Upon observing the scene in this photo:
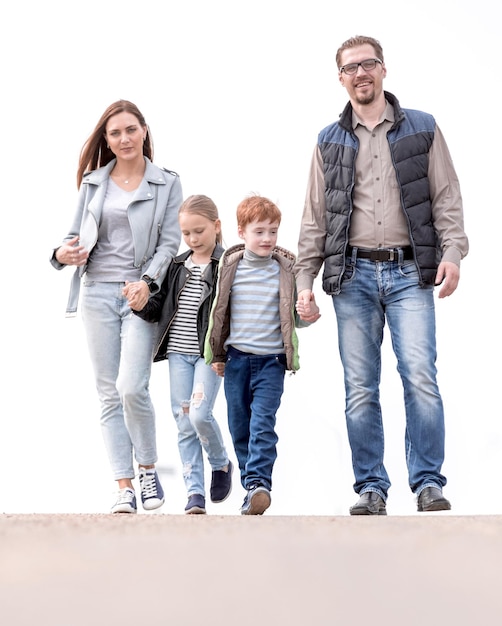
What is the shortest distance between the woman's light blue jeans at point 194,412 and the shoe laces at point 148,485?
158 mm

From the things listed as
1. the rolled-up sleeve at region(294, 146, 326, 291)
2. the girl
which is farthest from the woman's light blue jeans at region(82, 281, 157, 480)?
the rolled-up sleeve at region(294, 146, 326, 291)

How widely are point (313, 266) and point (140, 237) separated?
37.2 inches

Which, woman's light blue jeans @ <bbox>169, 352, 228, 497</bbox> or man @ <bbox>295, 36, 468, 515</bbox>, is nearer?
man @ <bbox>295, 36, 468, 515</bbox>

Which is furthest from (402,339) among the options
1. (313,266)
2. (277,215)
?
(277,215)

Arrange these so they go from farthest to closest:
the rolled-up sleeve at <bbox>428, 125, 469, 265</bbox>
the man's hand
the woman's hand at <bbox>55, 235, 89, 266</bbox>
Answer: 1. the woman's hand at <bbox>55, 235, 89, 266</bbox>
2. the rolled-up sleeve at <bbox>428, 125, 469, 265</bbox>
3. the man's hand

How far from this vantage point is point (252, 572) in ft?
8.69

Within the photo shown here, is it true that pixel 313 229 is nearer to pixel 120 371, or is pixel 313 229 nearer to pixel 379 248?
pixel 379 248

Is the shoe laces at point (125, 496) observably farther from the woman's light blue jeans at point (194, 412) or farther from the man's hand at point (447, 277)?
the man's hand at point (447, 277)

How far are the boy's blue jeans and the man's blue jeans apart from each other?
33 centimetres

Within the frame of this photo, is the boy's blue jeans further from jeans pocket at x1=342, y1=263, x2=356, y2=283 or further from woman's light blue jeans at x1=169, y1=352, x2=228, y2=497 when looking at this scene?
jeans pocket at x1=342, y1=263, x2=356, y2=283

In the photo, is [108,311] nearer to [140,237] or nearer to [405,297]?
[140,237]

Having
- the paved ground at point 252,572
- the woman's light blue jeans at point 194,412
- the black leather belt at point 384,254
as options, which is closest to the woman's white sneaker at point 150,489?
the woman's light blue jeans at point 194,412

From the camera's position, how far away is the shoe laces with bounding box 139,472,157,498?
5141 millimetres

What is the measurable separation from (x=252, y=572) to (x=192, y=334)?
2614 mm
